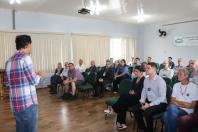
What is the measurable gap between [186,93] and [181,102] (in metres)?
0.14

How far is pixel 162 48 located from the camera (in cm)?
1061

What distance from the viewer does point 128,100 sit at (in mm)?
3646

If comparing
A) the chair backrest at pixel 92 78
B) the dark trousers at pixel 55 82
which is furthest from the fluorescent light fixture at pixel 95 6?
the dark trousers at pixel 55 82

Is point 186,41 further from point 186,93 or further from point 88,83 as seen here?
point 186,93

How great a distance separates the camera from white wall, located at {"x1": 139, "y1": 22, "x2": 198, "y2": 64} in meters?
9.47

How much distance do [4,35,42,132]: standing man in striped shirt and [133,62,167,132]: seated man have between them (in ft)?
5.61

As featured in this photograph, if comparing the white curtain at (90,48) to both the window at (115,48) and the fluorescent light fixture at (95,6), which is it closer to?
the window at (115,48)

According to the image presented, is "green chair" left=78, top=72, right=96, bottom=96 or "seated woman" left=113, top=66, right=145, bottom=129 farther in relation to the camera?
"green chair" left=78, top=72, right=96, bottom=96

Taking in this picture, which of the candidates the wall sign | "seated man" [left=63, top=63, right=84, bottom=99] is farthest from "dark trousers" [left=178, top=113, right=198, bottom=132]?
the wall sign

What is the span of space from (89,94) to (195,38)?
5.45 meters

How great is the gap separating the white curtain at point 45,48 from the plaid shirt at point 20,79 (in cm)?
560

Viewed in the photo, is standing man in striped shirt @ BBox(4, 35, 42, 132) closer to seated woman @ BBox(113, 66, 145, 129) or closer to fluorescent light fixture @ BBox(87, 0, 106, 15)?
seated woman @ BBox(113, 66, 145, 129)

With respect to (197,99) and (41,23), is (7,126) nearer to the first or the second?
(197,99)

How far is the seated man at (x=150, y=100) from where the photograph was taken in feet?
10.3
